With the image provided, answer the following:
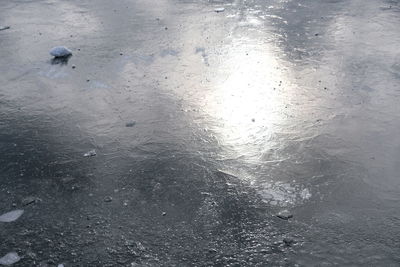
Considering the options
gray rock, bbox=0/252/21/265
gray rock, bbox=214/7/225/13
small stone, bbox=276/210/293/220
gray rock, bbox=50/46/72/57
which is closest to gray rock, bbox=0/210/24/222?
gray rock, bbox=0/252/21/265

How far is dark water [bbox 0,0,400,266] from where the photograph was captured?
2.90 meters

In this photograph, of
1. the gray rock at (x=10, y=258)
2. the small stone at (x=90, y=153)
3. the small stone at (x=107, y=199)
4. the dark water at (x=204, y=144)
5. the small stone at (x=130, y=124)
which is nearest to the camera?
the gray rock at (x=10, y=258)

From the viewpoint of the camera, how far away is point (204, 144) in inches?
153

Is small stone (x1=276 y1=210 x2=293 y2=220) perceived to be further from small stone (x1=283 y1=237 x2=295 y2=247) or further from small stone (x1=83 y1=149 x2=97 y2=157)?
small stone (x1=83 y1=149 x2=97 y2=157)

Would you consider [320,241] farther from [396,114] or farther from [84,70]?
[84,70]

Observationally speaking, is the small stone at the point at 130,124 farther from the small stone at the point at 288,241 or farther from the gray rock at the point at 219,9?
the gray rock at the point at 219,9

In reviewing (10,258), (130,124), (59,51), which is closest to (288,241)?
(10,258)

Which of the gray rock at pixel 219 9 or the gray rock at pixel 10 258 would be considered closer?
the gray rock at pixel 10 258

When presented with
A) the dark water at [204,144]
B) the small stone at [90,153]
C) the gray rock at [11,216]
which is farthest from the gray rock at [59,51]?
the gray rock at [11,216]

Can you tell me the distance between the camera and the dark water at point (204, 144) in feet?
9.52

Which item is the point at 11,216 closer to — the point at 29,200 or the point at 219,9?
the point at 29,200

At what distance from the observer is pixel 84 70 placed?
5.41 meters

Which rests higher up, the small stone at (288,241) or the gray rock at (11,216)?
the gray rock at (11,216)

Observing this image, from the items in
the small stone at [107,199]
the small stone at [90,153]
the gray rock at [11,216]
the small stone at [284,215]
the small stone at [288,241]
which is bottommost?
the small stone at [288,241]
